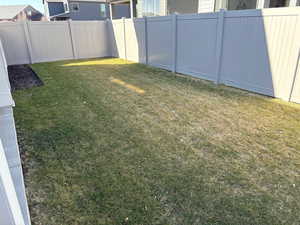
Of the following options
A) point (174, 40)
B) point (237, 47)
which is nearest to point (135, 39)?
point (174, 40)

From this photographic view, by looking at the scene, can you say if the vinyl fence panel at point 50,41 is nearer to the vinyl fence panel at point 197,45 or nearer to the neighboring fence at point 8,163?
the vinyl fence panel at point 197,45

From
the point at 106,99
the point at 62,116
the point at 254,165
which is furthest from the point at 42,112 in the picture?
the point at 254,165

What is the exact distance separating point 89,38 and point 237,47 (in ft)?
27.2

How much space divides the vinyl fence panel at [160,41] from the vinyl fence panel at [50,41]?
15.2 feet

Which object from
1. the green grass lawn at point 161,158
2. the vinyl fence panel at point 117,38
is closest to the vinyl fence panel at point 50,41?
the vinyl fence panel at point 117,38

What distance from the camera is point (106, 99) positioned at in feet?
16.7

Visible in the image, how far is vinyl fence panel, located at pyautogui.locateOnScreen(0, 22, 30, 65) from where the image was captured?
9430 millimetres

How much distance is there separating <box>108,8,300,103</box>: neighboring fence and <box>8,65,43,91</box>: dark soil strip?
4.32 metres

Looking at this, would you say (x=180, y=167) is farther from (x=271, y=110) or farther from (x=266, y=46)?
(x=266, y=46)

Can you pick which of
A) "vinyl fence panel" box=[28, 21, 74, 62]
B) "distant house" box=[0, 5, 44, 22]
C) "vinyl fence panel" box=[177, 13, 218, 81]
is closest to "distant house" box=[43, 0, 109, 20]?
"vinyl fence panel" box=[28, 21, 74, 62]

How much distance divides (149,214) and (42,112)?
3.29m

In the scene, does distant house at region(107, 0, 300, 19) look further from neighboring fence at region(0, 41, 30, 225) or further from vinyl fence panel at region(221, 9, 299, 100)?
neighboring fence at region(0, 41, 30, 225)

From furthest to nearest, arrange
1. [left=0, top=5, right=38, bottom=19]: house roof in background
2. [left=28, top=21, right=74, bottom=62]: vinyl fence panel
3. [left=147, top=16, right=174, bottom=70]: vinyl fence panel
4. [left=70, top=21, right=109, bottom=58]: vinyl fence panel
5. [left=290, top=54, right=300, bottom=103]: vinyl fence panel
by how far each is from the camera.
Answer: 1. [left=0, top=5, right=38, bottom=19]: house roof in background
2. [left=70, top=21, right=109, bottom=58]: vinyl fence panel
3. [left=28, top=21, right=74, bottom=62]: vinyl fence panel
4. [left=147, top=16, right=174, bottom=70]: vinyl fence panel
5. [left=290, top=54, right=300, bottom=103]: vinyl fence panel

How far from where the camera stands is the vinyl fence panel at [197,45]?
19.5ft
